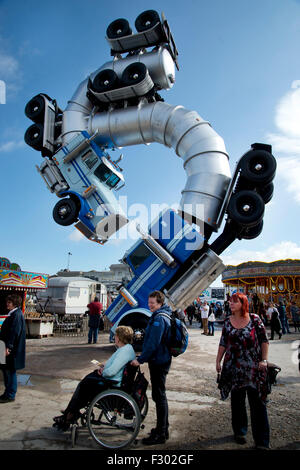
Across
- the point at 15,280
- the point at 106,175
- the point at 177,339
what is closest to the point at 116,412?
the point at 177,339

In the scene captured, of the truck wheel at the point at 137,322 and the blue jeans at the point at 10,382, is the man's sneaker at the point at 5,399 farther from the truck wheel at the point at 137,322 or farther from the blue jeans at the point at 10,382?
the truck wheel at the point at 137,322

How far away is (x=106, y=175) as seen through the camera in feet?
36.3

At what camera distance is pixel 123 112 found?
35.8 ft

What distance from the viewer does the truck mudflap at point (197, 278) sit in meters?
8.24

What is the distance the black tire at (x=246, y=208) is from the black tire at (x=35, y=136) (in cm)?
820

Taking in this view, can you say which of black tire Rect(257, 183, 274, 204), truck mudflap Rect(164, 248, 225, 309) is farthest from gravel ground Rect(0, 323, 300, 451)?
black tire Rect(257, 183, 274, 204)

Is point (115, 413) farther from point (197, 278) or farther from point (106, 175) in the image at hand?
point (106, 175)

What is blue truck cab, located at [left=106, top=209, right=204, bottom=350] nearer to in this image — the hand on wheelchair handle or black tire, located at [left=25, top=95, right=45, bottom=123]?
the hand on wheelchair handle

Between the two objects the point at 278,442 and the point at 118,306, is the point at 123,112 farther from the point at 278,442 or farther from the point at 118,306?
the point at 278,442

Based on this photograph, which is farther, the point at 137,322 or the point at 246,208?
the point at 246,208

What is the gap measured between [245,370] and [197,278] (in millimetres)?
5110

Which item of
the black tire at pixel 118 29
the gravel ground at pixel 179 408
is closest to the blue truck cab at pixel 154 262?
the gravel ground at pixel 179 408

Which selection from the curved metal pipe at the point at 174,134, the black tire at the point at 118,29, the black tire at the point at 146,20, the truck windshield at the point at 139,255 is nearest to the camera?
the truck windshield at the point at 139,255

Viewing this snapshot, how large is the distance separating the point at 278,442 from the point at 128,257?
6.48 metres
